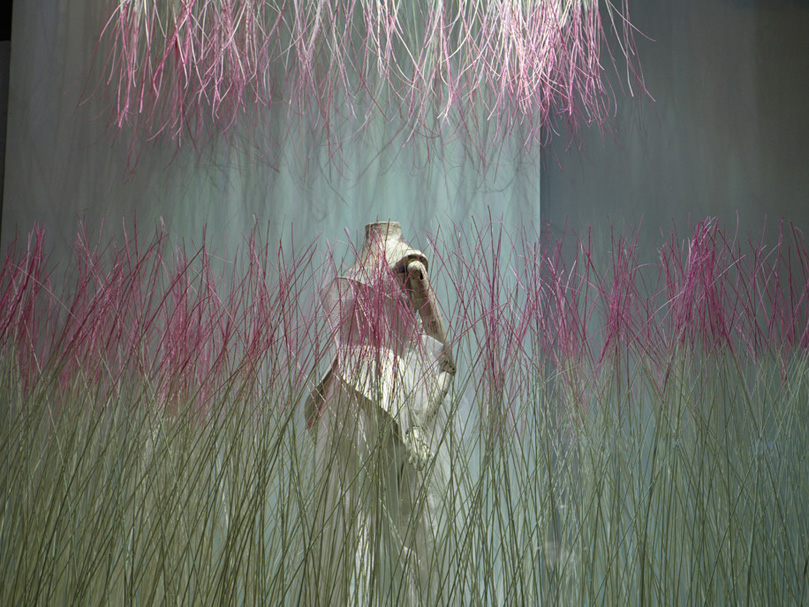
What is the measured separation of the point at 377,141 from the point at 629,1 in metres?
0.64

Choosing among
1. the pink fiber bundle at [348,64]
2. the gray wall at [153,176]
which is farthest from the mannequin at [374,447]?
the pink fiber bundle at [348,64]

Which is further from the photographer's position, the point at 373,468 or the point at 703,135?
the point at 703,135

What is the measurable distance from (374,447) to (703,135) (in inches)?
39.3

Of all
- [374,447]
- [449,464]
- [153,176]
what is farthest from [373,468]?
[153,176]

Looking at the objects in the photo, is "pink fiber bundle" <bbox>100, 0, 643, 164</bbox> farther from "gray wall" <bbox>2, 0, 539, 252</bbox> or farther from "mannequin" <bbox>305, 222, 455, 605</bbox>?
"mannequin" <bbox>305, 222, 455, 605</bbox>

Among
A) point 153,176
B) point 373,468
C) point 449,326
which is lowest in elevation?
point 373,468

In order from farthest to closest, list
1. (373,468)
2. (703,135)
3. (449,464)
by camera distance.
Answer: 1. (703,135)
2. (449,464)
3. (373,468)

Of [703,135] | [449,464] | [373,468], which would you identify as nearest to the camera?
[373,468]

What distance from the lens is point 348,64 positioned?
1524 millimetres

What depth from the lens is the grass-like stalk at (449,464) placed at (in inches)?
39.0

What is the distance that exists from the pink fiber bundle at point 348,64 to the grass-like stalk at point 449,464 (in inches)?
18.3

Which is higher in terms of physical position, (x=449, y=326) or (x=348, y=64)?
(x=348, y=64)

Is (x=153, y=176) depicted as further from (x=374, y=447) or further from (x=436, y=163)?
(x=374, y=447)

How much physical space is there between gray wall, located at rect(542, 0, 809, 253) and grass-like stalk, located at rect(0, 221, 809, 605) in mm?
272
